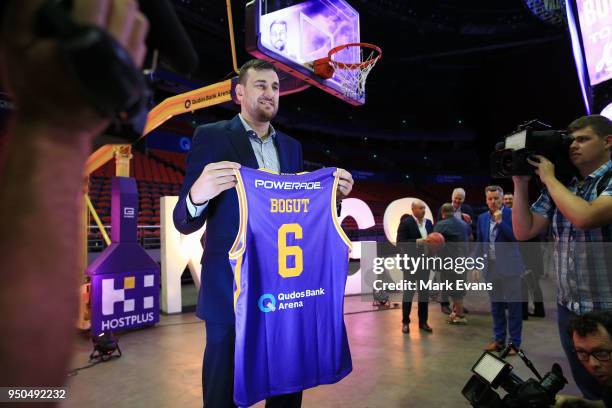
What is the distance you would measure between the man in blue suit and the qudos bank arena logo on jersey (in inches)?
141

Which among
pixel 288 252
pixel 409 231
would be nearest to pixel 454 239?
pixel 409 231

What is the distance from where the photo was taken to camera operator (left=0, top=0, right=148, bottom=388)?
0.36 m

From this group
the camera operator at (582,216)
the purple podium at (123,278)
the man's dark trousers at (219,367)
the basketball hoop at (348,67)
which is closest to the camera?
the man's dark trousers at (219,367)

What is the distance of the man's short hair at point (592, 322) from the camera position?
170 centimetres

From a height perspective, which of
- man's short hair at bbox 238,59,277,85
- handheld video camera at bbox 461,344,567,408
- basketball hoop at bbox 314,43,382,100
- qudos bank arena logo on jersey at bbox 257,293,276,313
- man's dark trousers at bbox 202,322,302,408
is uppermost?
basketball hoop at bbox 314,43,382,100

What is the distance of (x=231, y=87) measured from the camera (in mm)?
4707

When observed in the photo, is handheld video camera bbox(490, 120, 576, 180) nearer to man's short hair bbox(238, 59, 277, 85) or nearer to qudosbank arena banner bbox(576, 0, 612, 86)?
man's short hair bbox(238, 59, 277, 85)

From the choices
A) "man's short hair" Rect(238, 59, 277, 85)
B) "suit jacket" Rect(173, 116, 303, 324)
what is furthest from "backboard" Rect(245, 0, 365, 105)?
"suit jacket" Rect(173, 116, 303, 324)

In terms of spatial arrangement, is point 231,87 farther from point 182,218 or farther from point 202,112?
point 202,112

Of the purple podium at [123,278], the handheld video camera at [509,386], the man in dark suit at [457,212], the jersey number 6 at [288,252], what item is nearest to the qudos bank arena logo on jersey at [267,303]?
the jersey number 6 at [288,252]

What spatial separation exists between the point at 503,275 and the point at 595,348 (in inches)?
121

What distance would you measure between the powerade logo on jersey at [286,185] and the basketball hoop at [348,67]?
3810 mm

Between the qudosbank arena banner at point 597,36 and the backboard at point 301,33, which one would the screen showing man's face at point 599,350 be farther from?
the qudosbank arena banner at point 597,36

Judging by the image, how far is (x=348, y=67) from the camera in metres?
5.85
